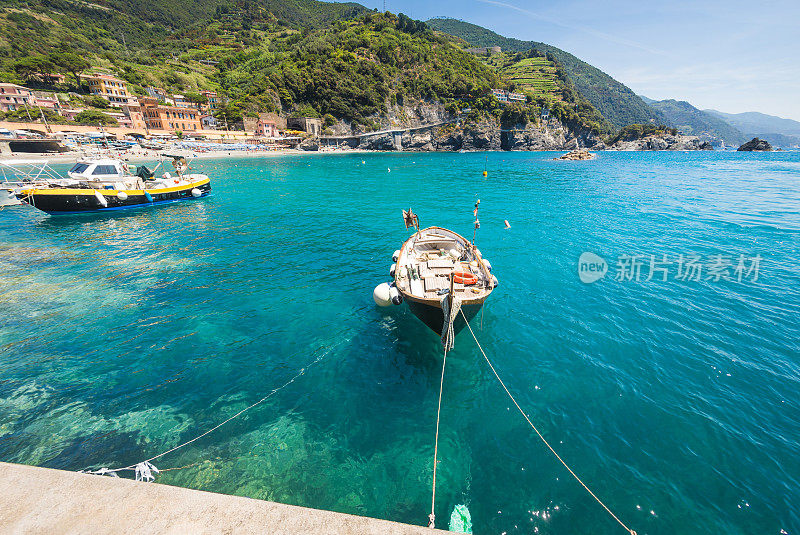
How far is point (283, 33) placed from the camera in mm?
198000

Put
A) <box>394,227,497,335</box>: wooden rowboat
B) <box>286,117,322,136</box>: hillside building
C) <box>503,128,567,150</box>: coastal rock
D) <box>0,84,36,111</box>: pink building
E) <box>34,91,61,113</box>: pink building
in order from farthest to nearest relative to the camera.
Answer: <box>503,128,567,150</box>: coastal rock, <box>286,117,322,136</box>: hillside building, <box>34,91,61,113</box>: pink building, <box>0,84,36,111</box>: pink building, <box>394,227,497,335</box>: wooden rowboat

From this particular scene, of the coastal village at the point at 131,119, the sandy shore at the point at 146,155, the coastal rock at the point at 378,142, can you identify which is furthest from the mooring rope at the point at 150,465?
the coastal rock at the point at 378,142

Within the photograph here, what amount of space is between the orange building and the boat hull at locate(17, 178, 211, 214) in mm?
93624

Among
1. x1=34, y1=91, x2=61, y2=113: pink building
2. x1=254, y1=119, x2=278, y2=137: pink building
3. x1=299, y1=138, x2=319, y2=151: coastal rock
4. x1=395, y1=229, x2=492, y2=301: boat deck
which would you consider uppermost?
x1=34, y1=91, x2=61, y2=113: pink building

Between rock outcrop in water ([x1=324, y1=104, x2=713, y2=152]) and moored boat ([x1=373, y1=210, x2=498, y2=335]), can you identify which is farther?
rock outcrop in water ([x1=324, y1=104, x2=713, y2=152])

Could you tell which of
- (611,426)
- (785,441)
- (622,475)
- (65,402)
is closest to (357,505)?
(622,475)

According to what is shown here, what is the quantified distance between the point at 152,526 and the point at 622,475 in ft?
30.6

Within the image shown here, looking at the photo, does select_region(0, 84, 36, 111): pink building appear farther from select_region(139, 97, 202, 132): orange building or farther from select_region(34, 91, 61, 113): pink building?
select_region(139, 97, 202, 132): orange building

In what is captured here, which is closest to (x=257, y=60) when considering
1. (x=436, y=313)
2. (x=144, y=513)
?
(x=436, y=313)

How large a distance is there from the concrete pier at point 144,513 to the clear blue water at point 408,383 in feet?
12.7

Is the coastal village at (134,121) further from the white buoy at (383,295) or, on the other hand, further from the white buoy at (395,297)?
the white buoy at (395,297)

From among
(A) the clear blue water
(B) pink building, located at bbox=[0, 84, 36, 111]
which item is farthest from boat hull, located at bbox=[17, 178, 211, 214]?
(B) pink building, located at bbox=[0, 84, 36, 111]

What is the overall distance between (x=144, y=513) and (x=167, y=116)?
133 meters

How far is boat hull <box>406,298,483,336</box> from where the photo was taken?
10.1m
